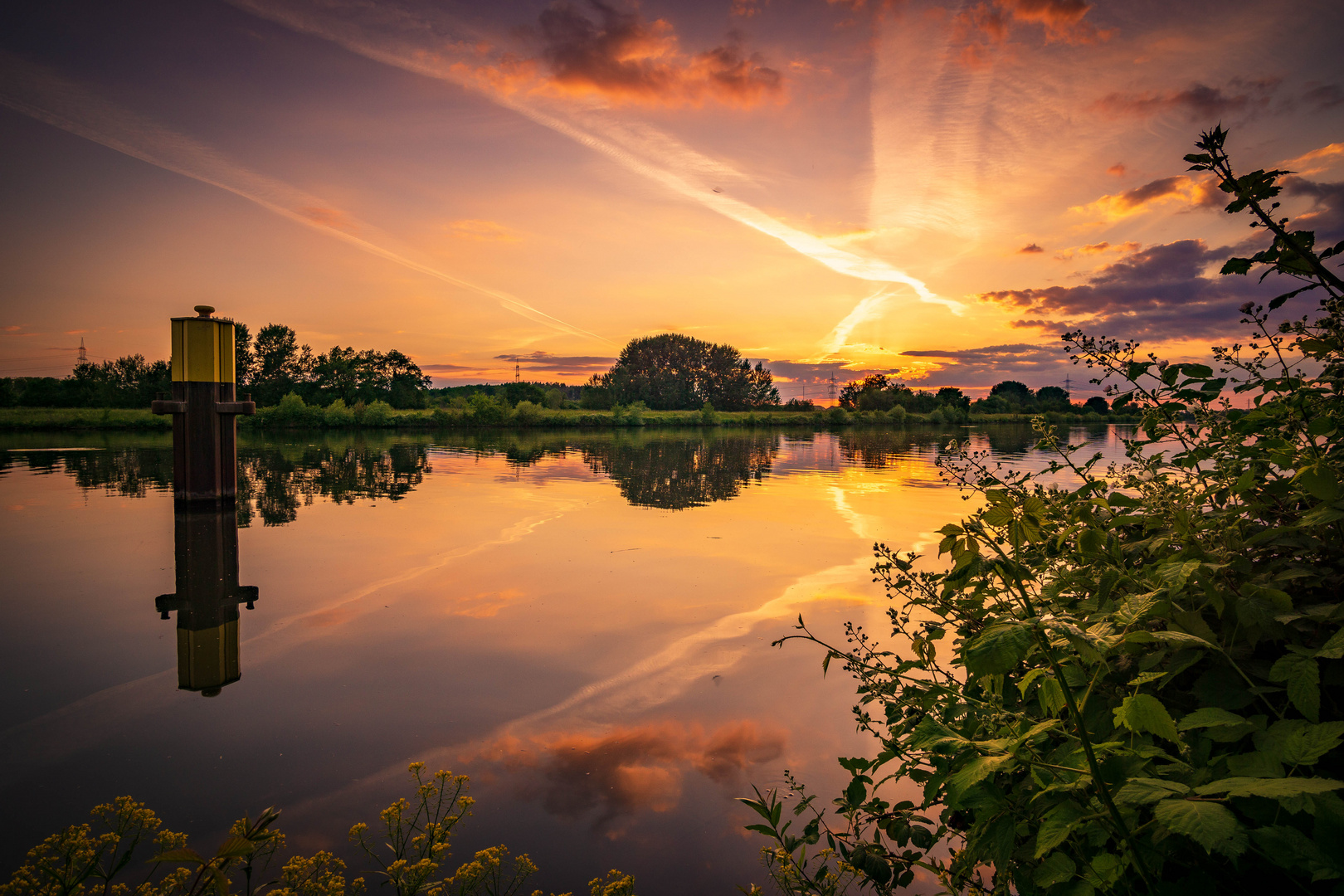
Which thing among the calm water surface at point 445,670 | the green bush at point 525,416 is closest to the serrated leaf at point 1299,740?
the calm water surface at point 445,670

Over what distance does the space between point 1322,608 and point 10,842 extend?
4356 millimetres

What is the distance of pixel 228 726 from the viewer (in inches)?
141

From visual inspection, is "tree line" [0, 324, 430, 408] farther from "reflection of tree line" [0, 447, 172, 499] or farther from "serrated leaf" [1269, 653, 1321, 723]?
"serrated leaf" [1269, 653, 1321, 723]

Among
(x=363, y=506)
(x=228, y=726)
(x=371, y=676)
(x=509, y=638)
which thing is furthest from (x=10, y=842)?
(x=363, y=506)

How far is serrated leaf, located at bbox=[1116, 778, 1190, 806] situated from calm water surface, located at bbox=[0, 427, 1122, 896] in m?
1.87

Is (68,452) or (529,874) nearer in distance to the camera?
(529,874)

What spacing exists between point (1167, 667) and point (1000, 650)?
69 cm

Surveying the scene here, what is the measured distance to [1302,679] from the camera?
121 cm

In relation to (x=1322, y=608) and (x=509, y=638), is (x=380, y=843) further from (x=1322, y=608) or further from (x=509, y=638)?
(x=1322, y=608)

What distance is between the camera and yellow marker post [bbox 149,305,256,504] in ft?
32.6

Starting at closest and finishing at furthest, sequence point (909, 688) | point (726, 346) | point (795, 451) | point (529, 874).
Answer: point (909, 688), point (529, 874), point (795, 451), point (726, 346)

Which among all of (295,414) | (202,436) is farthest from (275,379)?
(202,436)

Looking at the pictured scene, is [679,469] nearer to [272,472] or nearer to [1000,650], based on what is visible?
[272,472]

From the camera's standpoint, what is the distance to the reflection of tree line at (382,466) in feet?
41.6
